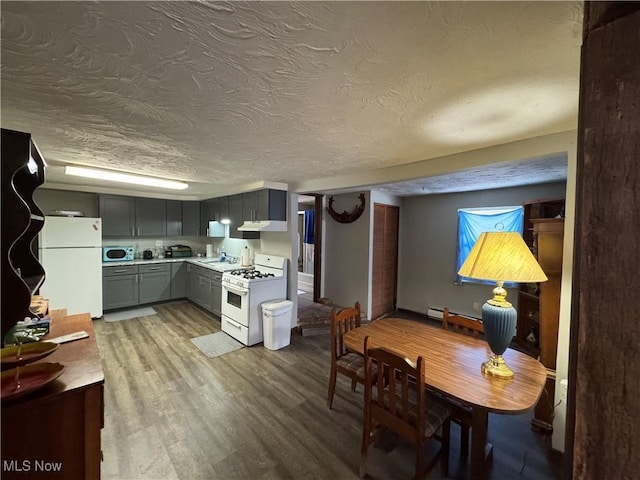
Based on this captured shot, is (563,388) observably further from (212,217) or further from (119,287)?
(119,287)

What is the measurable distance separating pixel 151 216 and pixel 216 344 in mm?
3244

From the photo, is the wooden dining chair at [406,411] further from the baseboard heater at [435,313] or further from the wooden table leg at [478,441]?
the baseboard heater at [435,313]

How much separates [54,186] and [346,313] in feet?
16.9

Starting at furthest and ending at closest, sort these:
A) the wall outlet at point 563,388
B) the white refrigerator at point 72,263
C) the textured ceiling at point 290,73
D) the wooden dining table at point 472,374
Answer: the white refrigerator at point 72,263 < the wall outlet at point 563,388 < the wooden dining table at point 472,374 < the textured ceiling at point 290,73

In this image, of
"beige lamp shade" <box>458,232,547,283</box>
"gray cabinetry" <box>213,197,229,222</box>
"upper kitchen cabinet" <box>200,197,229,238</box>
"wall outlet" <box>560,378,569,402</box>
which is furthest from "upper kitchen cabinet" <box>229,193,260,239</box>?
"wall outlet" <box>560,378,569,402</box>

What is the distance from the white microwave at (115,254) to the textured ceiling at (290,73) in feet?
11.1

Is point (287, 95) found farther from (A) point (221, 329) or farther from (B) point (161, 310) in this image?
(B) point (161, 310)

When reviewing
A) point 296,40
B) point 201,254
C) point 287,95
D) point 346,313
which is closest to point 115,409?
point 346,313

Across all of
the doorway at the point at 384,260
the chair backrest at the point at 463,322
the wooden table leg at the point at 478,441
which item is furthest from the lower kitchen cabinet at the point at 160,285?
the wooden table leg at the point at 478,441

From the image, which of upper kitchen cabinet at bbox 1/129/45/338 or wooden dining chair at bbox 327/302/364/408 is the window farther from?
upper kitchen cabinet at bbox 1/129/45/338

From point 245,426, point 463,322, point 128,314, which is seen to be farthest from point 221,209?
point 463,322

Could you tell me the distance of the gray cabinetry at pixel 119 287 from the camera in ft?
15.0

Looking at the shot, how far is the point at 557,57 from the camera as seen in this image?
1.04 m

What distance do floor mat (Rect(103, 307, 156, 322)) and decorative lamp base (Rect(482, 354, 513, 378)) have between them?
16.9 feet
